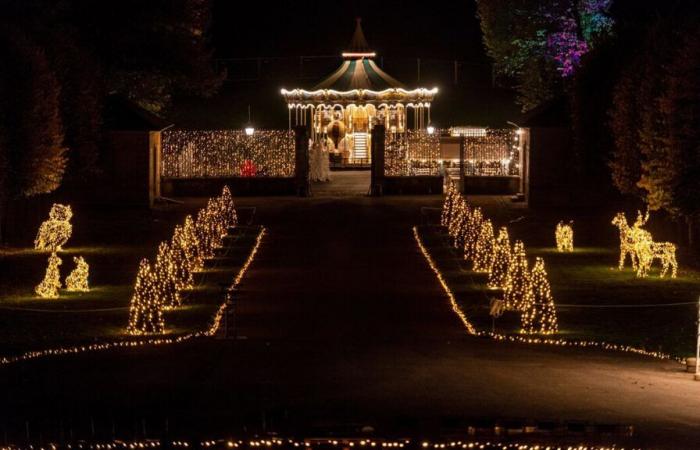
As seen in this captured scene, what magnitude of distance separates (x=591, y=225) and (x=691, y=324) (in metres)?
17.7

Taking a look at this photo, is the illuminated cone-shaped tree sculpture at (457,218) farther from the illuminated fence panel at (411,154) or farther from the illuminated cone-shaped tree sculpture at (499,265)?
the illuminated fence panel at (411,154)

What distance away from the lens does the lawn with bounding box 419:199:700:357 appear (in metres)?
21.1

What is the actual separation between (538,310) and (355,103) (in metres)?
40.2

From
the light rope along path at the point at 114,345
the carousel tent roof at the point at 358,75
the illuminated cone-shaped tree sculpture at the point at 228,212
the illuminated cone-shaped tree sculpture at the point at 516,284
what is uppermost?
the carousel tent roof at the point at 358,75

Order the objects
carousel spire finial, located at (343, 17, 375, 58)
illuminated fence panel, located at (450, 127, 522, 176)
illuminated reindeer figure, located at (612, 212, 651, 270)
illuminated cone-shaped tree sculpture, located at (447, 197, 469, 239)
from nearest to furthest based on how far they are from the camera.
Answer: illuminated reindeer figure, located at (612, 212, 651, 270) < illuminated cone-shaped tree sculpture, located at (447, 197, 469, 239) < illuminated fence panel, located at (450, 127, 522, 176) < carousel spire finial, located at (343, 17, 375, 58)

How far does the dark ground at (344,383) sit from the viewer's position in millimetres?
14320

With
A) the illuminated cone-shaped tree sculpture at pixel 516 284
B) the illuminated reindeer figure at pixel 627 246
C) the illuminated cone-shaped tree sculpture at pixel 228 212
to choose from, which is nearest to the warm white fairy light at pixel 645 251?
the illuminated reindeer figure at pixel 627 246

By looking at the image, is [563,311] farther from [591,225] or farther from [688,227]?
[591,225]

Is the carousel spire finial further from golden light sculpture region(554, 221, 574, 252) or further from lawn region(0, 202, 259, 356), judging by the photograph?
golden light sculpture region(554, 221, 574, 252)

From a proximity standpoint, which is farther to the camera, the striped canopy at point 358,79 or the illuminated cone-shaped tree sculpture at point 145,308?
the striped canopy at point 358,79

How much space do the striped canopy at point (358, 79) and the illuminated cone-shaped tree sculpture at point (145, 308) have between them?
128 ft

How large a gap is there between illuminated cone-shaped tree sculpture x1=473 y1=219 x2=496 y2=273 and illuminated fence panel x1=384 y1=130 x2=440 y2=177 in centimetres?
1979

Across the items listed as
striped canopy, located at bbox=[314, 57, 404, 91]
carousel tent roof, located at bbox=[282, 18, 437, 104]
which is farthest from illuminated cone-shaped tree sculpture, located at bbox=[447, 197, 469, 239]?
striped canopy, located at bbox=[314, 57, 404, 91]

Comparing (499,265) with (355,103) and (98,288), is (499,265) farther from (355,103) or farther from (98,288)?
(355,103)
